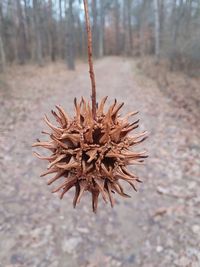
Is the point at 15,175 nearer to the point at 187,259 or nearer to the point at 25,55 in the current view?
the point at 187,259

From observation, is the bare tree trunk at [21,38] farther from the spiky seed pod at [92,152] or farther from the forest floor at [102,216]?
the spiky seed pod at [92,152]

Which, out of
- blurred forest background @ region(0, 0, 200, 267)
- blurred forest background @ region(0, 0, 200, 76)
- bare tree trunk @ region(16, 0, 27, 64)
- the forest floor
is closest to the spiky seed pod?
blurred forest background @ region(0, 0, 200, 76)

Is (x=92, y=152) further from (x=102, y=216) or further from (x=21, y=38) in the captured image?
(x=21, y=38)

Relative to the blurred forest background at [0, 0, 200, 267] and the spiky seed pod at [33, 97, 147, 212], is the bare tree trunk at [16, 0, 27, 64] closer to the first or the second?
the blurred forest background at [0, 0, 200, 267]

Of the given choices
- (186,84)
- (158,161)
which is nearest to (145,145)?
(158,161)

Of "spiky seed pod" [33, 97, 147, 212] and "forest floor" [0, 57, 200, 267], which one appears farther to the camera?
"forest floor" [0, 57, 200, 267]

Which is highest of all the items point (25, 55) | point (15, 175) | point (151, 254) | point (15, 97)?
point (25, 55)

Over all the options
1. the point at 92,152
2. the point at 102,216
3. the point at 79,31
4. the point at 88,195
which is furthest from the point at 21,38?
the point at 92,152
